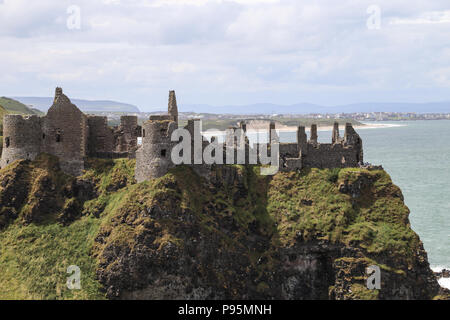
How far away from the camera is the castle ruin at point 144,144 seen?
6769 cm

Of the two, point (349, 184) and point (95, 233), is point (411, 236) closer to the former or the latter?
point (349, 184)

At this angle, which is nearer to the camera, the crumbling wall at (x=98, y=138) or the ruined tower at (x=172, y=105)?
the crumbling wall at (x=98, y=138)

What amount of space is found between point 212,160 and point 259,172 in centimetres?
733

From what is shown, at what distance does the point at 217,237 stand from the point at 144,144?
13.1 metres

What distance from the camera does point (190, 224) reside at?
6469 centimetres

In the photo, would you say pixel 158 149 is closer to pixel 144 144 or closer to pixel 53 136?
pixel 144 144

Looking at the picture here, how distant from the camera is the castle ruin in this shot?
67688mm

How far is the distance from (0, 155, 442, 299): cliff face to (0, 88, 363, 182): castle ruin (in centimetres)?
172

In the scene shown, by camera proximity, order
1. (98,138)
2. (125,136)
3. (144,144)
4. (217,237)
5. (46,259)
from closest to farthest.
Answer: (46,259)
(217,237)
(144,144)
(98,138)
(125,136)

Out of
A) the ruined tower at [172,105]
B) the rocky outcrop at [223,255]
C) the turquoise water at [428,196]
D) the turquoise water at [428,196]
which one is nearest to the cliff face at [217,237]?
the rocky outcrop at [223,255]

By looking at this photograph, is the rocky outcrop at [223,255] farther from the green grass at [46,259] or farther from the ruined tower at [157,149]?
the green grass at [46,259]

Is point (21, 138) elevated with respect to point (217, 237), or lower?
elevated

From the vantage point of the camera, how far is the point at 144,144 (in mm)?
68250

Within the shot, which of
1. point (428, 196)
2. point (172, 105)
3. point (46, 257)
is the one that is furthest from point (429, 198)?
point (46, 257)
